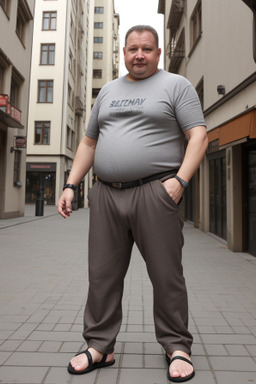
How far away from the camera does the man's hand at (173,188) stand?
6.95 ft

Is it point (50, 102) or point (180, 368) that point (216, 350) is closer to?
point (180, 368)

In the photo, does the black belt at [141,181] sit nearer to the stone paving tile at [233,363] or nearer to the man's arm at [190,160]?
the man's arm at [190,160]

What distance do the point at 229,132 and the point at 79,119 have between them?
102ft

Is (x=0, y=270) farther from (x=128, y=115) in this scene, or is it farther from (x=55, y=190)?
(x=55, y=190)

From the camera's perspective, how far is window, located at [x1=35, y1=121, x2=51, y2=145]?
→ 1172 inches

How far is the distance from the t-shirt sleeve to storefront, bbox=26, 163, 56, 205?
28.2 meters

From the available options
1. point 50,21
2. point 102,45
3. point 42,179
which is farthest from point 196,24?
point 102,45

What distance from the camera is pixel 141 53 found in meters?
2.25

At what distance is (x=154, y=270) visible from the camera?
7.27 feet

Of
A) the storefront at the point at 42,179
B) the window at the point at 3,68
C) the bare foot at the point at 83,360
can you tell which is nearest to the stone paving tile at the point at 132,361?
→ the bare foot at the point at 83,360

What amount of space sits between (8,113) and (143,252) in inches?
471

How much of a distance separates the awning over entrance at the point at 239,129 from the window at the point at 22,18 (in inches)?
495

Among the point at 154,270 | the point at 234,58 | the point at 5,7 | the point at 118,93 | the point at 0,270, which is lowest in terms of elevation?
the point at 0,270

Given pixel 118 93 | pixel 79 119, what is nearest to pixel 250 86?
pixel 118 93
